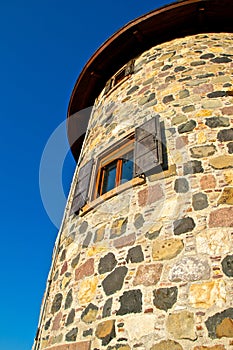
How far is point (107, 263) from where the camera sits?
10.6ft

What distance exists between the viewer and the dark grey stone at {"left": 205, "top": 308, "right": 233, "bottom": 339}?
226 centimetres

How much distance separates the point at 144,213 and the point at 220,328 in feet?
4.44

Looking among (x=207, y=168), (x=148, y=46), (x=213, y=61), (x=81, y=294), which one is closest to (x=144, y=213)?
(x=207, y=168)

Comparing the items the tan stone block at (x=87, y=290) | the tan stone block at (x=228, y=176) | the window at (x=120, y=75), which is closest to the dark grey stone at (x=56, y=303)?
the tan stone block at (x=87, y=290)

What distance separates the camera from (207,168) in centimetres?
329


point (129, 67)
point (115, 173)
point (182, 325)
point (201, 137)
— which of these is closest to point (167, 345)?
point (182, 325)

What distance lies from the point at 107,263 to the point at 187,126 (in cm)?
197

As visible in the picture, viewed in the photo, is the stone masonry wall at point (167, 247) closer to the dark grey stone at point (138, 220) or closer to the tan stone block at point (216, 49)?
the dark grey stone at point (138, 220)

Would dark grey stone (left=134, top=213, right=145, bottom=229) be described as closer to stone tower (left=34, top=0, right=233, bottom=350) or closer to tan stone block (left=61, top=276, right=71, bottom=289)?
stone tower (left=34, top=0, right=233, bottom=350)

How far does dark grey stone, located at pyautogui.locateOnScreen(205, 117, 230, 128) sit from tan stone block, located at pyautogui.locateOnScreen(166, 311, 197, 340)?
2256 mm

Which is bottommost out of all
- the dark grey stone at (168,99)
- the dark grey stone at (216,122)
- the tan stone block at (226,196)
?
the tan stone block at (226,196)

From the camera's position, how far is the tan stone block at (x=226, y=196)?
297 centimetres

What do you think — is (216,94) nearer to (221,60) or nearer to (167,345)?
(221,60)

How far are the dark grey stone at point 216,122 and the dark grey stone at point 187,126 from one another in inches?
6.6
